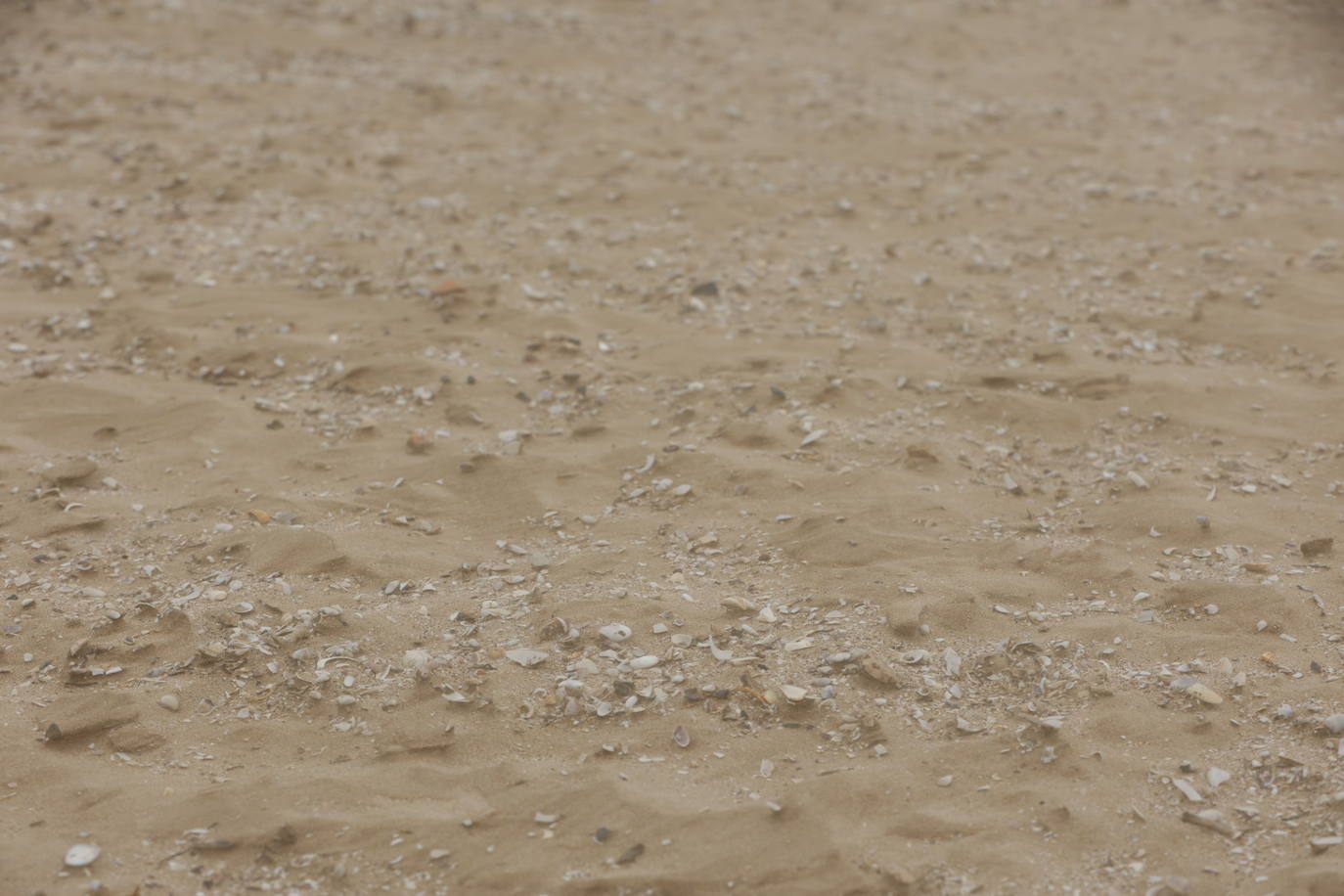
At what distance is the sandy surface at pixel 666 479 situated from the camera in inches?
106

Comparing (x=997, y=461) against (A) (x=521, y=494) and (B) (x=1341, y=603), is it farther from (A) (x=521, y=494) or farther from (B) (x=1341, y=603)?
(A) (x=521, y=494)

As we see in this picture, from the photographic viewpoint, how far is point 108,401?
448 centimetres

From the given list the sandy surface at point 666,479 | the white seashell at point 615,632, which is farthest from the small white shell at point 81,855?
the white seashell at point 615,632

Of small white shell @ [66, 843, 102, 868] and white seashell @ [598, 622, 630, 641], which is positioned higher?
white seashell @ [598, 622, 630, 641]

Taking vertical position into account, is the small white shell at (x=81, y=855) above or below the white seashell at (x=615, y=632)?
below

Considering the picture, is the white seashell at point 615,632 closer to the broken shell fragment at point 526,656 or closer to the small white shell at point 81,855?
the broken shell fragment at point 526,656

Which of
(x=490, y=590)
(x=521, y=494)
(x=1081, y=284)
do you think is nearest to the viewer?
(x=490, y=590)

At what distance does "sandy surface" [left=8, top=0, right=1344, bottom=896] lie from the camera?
2.70 metres

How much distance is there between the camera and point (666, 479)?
3986 millimetres

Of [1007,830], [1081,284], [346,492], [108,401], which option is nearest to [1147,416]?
[1081,284]

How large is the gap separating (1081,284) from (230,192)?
13.1 feet

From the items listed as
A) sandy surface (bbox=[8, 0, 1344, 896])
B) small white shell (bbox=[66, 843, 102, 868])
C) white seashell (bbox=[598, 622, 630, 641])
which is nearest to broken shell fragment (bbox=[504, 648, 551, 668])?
sandy surface (bbox=[8, 0, 1344, 896])

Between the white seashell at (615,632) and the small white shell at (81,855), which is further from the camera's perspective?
the white seashell at (615,632)

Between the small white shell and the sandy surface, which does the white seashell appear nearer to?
the sandy surface
